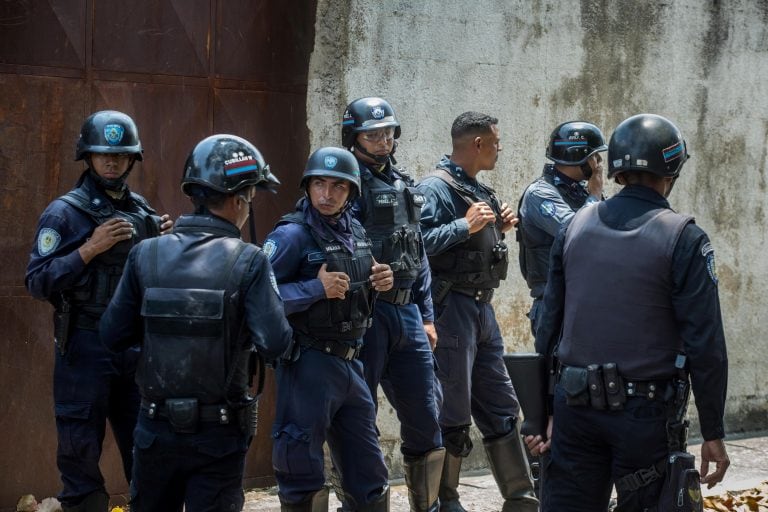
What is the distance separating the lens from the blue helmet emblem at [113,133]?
5875 millimetres

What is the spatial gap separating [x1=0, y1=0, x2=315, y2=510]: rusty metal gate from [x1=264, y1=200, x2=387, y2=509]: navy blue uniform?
6.27 ft

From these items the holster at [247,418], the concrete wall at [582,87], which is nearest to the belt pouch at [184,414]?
the holster at [247,418]

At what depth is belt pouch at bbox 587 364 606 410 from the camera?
4.56 m

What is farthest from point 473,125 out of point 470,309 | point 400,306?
point 400,306

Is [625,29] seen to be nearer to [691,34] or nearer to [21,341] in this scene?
[691,34]

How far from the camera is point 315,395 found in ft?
17.7

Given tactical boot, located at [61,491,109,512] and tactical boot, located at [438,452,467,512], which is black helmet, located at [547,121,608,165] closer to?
tactical boot, located at [438,452,467,512]

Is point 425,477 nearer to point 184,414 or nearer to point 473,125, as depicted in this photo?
point 473,125

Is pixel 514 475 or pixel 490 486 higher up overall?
pixel 514 475

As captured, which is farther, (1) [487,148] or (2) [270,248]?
(1) [487,148]

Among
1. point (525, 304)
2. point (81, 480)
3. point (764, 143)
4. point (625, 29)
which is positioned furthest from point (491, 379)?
point (764, 143)

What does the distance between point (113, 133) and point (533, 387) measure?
2.46m

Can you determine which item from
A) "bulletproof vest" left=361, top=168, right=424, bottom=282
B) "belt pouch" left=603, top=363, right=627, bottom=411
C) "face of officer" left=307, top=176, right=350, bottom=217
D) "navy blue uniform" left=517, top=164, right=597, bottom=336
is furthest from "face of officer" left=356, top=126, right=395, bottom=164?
"belt pouch" left=603, top=363, right=627, bottom=411

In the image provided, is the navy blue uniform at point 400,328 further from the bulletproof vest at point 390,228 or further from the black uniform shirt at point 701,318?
the black uniform shirt at point 701,318
